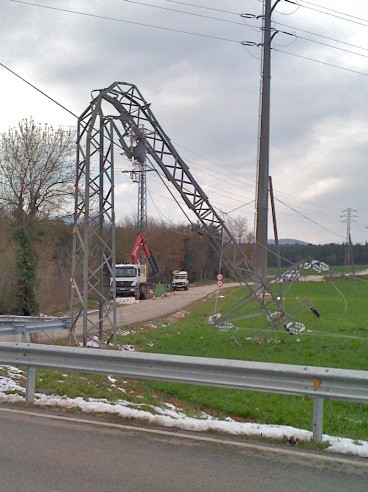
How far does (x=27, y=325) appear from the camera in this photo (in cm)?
1697

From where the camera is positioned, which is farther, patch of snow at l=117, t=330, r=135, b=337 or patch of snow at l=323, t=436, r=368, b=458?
patch of snow at l=117, t=330, r=135, b=337

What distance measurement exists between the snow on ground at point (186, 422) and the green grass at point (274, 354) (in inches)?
40.0

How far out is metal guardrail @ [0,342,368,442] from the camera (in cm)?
697

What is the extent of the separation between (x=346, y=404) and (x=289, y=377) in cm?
359

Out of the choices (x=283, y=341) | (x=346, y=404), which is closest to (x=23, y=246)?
(x=283, y=341)

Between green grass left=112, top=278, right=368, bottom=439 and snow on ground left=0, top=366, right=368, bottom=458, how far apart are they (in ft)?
3.33

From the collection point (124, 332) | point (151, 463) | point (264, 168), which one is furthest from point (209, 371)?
point (264, 168)

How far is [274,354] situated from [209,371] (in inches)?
361

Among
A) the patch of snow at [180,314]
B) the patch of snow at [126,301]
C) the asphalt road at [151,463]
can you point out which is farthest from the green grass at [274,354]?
the patch of snow at [126,301]

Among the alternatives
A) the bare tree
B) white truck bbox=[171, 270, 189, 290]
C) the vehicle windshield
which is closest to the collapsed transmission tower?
the bare tree

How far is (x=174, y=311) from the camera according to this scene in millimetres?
39281

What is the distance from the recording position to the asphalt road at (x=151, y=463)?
5570 millimetres

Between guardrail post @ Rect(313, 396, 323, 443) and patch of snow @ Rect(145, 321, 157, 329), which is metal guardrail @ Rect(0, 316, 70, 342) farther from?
guardrail post @ Rect(313, 396, 323, 443)

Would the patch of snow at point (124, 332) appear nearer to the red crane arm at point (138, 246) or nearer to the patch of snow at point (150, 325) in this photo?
the patch of snow at point (150, 325)
